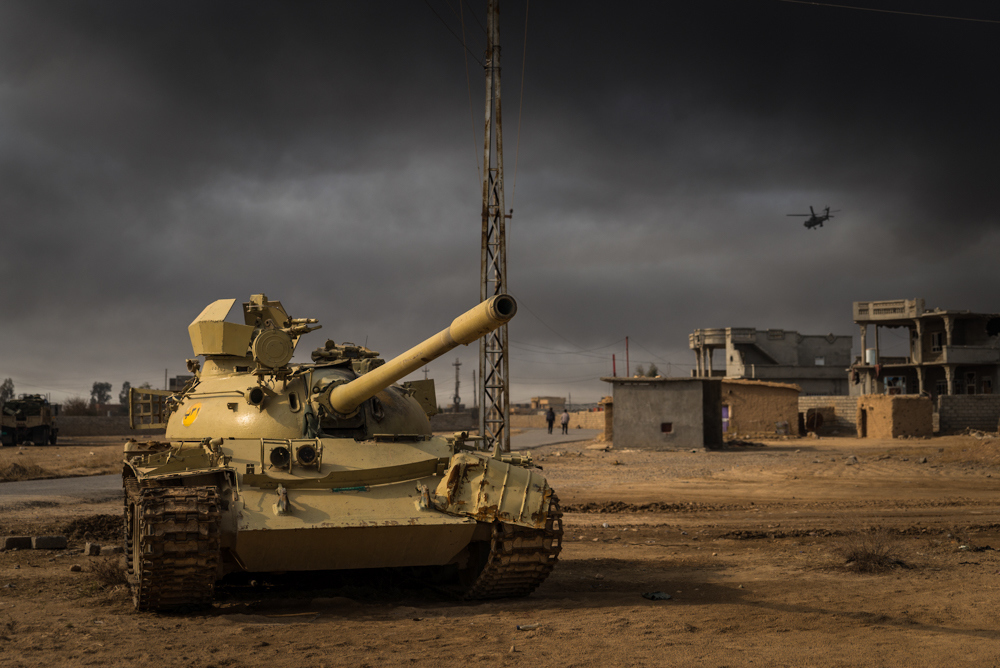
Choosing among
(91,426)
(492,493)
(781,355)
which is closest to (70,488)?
(492,493)

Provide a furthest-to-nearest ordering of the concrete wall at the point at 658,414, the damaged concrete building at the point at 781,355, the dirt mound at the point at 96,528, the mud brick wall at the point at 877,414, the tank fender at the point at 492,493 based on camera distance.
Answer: the damaged concrete building at the point at 781,355, the mud brick wall at the point at 877,414, the concrete wall at the point at 658,414, the dirt mound at the point at 96,528, the tank fender at the point at 492,493

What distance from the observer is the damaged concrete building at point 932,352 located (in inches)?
1951

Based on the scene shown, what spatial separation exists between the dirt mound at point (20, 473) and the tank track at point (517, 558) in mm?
20120

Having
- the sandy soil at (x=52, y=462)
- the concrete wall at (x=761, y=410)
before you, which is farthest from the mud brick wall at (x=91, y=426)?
the concrete wall at (x=761, y=410)

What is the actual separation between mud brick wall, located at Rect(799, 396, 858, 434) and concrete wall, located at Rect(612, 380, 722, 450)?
537 inches

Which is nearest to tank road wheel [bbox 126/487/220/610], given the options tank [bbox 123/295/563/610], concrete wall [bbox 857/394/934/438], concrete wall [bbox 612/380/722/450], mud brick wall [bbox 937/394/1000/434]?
tank [bbox 123/295/563/610]

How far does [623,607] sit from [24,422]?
39.7m

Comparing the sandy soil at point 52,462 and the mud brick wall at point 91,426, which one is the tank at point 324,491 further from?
the mud brick wall at point 91,426

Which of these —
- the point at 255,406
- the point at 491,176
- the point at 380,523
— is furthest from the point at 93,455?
the point at 380,523

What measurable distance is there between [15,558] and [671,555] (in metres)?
8.40

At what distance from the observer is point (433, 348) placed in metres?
7.59

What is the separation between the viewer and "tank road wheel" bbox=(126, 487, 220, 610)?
7.12 m

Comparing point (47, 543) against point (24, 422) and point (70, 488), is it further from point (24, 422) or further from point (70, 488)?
point (24, 422)

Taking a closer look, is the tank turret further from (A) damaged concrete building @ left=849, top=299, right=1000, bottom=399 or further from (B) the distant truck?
(A) damaged concrete building @ left=849, top=299, right=1000, bottom=399
